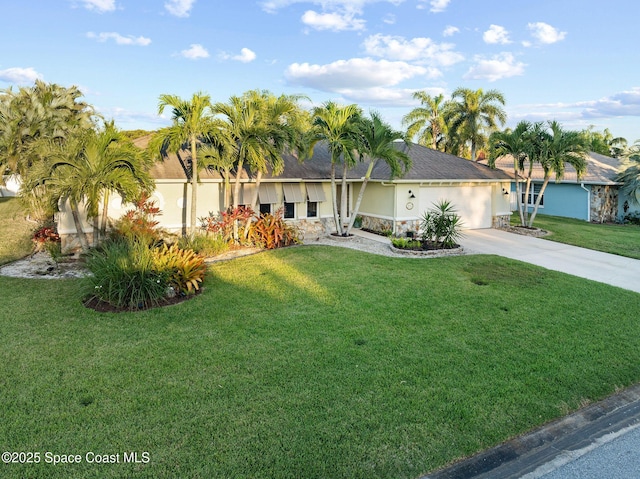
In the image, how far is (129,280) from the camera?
8.69 m

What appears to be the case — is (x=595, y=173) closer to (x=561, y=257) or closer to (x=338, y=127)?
(x=561, y=257)

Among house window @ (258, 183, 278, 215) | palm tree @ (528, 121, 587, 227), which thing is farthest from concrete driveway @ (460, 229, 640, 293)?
house window @ (258, 183, 278, 215)

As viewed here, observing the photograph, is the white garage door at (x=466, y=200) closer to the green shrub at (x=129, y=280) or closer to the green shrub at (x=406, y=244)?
the green shrub at (x=406, y=244)

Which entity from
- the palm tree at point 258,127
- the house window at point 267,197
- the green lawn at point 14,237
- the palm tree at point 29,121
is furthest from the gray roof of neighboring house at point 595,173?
the green lawn at point 14,237

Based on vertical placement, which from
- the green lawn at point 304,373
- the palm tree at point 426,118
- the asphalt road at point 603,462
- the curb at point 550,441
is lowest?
the asphalt road at point 603,462

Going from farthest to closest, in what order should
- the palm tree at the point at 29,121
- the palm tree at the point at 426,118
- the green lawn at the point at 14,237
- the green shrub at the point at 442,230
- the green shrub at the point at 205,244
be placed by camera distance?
the palm tree at the point at 426,118, the palm tree at the point at 29,121, the green shrub at the point at 442,230, the green lawn at the point at 14,237, the green shrub at the point at 205,244

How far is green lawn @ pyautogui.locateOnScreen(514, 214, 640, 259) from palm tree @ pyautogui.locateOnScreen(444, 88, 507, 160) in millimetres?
8796

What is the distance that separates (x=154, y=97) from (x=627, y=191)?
23851mm

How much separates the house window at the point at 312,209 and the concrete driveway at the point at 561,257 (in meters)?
6.26

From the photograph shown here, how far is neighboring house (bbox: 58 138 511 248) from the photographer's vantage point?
15477mm

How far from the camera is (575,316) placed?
8320 millimetres

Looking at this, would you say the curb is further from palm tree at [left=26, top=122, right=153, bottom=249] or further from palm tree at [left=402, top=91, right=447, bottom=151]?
palm tree at [left=402, top=91, right=447, bottom=151]

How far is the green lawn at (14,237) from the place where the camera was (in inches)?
554

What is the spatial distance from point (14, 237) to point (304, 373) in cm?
1616
